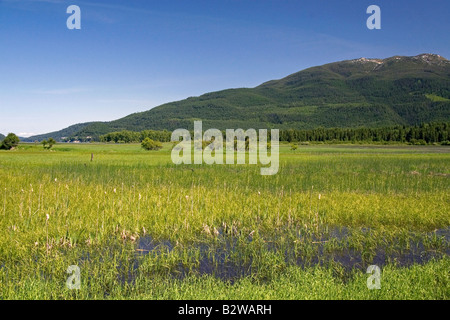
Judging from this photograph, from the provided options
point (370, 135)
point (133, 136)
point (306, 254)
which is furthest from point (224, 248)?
point (133, 136)

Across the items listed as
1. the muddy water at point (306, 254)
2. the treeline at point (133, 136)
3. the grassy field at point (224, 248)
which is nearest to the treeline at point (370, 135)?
Answer: the treeline at point (133, 136)

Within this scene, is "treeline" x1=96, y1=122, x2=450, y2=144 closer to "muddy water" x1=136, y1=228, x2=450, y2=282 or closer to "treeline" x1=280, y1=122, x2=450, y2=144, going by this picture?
"treeline" x1=280, y1=122, x2=450, y2=144

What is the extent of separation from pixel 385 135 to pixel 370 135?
5829mm

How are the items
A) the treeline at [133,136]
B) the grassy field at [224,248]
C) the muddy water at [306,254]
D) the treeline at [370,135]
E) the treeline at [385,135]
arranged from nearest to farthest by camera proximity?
the grassy field at [224,248], the muddy water at [306,254], the treeline at [385,135], the treeline at [370,135], the treeline at [133,136]

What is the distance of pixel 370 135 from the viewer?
131 meters

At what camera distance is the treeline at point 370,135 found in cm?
11556

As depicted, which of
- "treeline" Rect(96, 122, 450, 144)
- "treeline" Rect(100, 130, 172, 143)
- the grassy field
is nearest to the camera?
the grassy field

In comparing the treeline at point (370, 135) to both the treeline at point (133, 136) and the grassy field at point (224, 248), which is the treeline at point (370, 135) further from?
the grassy field at point (224, 248)

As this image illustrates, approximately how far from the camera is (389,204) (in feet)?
51.1

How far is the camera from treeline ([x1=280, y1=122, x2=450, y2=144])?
4539 inches

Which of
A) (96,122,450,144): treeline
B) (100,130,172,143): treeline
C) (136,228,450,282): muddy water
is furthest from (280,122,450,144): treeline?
(136,228,450,282): muddy water
